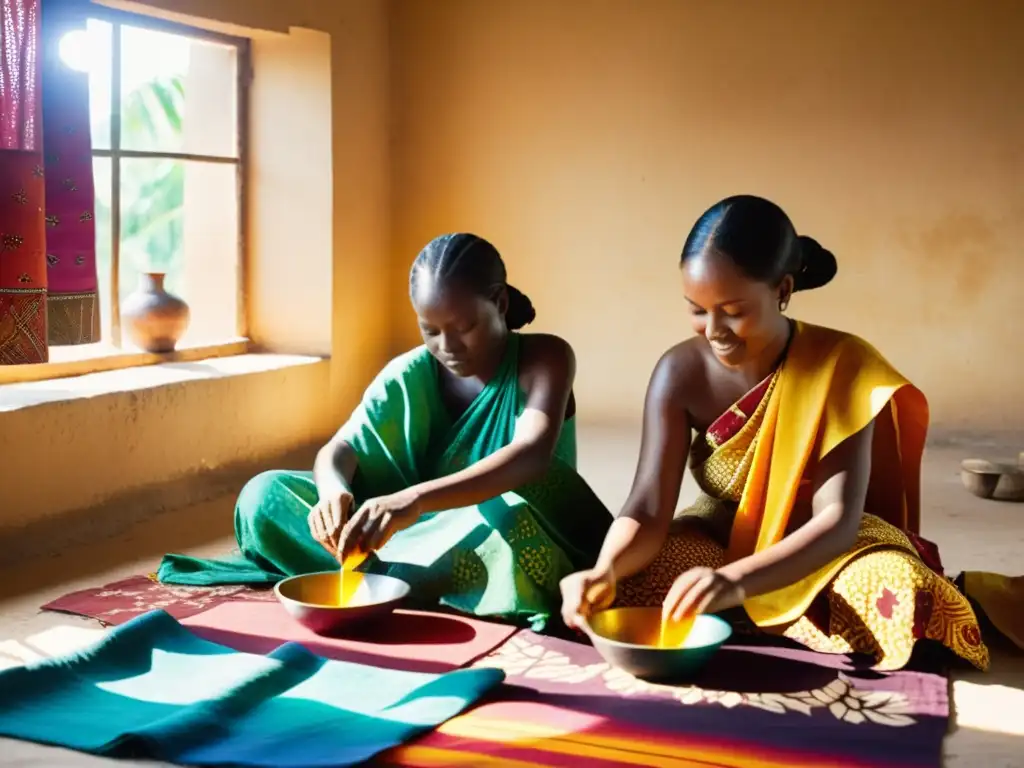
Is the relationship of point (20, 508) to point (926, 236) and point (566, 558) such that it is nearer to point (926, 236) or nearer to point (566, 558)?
point (566, 558)

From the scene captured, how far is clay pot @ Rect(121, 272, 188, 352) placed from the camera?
455 centimetres

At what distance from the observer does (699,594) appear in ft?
7.30

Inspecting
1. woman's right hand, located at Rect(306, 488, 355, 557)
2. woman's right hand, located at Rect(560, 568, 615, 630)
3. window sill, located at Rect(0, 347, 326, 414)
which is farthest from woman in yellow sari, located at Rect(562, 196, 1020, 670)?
window sill, located at Rect(0, 347, 326, 414)

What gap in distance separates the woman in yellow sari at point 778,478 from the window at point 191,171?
2614 mm

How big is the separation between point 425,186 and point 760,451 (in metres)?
3.72

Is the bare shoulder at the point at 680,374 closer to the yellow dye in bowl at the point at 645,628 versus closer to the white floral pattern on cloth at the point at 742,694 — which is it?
the yellow dye in bowl at the point at 645,628

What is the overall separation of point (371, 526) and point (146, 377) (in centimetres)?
202

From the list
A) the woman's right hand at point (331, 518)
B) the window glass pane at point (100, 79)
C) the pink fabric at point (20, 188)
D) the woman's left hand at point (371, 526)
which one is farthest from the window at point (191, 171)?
the woman's left hand at point (371, 526)

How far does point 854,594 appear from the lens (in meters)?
2.45

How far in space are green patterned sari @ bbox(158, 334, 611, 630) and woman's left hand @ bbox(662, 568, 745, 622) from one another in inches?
20.3

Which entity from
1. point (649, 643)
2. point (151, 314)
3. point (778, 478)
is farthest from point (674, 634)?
point (151, 314)

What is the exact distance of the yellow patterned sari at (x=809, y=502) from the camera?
2.43 m

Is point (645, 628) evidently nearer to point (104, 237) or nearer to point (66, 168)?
point (66, 168)

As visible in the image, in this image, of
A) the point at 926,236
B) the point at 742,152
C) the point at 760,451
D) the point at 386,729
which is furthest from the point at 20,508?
the point at 926,236
